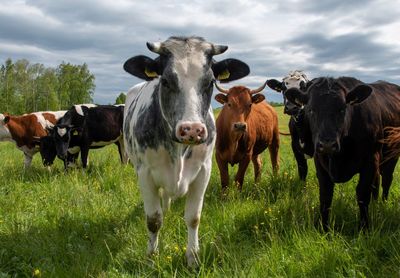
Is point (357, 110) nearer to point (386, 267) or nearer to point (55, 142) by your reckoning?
point (386, 267)

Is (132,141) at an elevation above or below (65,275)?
above

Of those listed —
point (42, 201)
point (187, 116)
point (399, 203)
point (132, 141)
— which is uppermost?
point (187, 116)

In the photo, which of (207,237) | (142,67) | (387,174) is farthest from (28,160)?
(387,174)

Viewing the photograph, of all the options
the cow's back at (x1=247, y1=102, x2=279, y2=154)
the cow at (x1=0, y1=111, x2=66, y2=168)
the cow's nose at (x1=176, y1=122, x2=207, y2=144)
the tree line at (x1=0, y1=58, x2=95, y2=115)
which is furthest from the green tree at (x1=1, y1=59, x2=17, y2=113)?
the cow's nose at (x1=176, y1=122, x2=207, y2=144)

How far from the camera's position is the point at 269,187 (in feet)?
20.0

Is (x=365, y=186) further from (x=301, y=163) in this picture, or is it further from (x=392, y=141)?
(x=301, y=163)

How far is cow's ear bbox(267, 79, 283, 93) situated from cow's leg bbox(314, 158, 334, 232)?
277cm

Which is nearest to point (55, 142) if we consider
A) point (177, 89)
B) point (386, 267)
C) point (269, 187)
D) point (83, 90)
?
point (269, 187)

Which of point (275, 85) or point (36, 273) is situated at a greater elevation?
point (275, 85)

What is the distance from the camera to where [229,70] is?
425 cm

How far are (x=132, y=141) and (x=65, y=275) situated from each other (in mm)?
1591

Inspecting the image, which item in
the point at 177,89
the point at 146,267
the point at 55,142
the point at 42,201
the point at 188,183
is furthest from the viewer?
the point at 55,142

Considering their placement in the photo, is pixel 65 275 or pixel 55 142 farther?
pixel 55 142

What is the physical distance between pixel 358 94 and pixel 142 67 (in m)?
2.23
